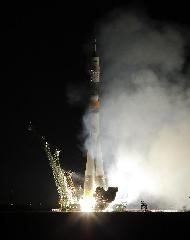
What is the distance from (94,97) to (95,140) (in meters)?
12.4

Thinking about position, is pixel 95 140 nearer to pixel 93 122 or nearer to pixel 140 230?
pixel 93 122

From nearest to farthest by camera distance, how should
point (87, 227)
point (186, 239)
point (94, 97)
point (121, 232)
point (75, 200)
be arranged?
point (186, 239), point (121, 232), point (87, 227), point (94, 97), point (75, 200)

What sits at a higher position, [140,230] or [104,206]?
[104,206]

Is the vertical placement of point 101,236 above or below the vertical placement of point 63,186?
below

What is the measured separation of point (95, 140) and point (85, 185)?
13.6 meters

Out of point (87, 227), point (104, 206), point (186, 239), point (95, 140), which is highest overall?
point (95, 140)

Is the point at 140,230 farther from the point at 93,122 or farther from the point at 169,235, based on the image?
the point at 93,122

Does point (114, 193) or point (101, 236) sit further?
point (114, 193)

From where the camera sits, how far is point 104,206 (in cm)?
15250

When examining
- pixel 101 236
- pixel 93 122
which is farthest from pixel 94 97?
pixel 101 236

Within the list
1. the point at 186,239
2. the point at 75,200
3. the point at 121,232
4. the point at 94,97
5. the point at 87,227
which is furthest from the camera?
the point at 75,200

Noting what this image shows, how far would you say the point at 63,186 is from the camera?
516 feet

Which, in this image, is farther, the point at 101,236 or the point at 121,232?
the point at 121,232

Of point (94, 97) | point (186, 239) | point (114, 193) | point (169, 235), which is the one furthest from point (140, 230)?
point (94, 97)
